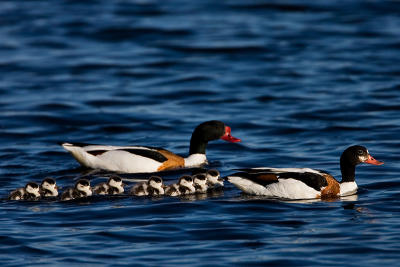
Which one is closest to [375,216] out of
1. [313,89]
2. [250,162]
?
[250,162]

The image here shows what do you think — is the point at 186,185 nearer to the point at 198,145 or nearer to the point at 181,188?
the point at 181,188

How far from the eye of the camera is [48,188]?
478 inches

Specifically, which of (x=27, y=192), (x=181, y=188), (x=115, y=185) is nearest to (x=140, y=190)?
(x=115, y=185)

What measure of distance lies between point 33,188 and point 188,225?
95.7 inches

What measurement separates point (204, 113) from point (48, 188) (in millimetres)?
7992

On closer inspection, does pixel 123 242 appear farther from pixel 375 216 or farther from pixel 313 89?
pixel 313 89

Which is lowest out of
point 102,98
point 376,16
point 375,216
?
point 375,216

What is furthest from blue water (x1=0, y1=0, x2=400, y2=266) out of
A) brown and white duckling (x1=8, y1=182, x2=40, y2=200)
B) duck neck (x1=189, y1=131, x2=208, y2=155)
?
duck neck (x1=189, y1=131, x2=208, y2=155)

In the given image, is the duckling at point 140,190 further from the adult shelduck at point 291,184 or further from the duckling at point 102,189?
the adult shelduck at point 291,184

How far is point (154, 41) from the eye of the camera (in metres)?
27.9

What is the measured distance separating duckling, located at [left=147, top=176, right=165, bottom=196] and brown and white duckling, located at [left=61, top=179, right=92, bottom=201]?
837 millimetres

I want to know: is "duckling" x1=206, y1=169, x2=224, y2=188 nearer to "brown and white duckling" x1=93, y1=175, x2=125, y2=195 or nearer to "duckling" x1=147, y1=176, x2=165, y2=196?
"duckling" x1=147, y1=176, x2=165, y2=196

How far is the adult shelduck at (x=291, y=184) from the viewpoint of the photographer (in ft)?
39.3

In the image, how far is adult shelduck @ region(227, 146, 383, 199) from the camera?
11984 mm
